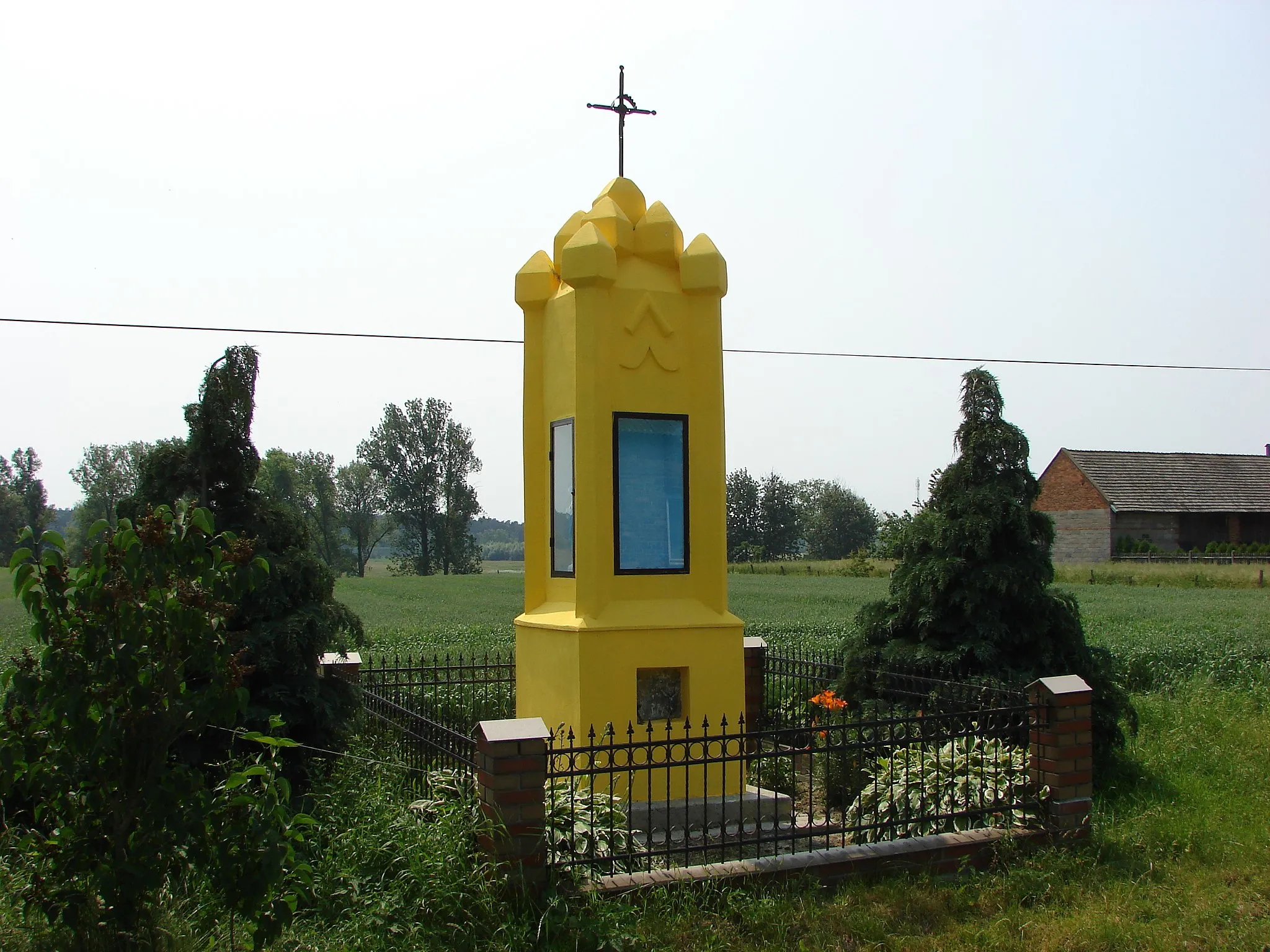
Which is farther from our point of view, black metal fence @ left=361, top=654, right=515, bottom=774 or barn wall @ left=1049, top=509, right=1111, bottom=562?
barn wall @ left=1049, top=509, right=1111, bottom=562

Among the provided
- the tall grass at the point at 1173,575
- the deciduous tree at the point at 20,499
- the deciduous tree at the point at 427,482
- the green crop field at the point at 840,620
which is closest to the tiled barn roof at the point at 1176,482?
the tall grass at the point at 1173,575

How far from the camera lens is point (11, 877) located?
4609 millimetres

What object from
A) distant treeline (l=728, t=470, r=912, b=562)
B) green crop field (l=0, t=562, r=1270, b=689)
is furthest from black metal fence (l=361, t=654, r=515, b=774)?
distant treeline (l=728, t=470, r=912, b=562)

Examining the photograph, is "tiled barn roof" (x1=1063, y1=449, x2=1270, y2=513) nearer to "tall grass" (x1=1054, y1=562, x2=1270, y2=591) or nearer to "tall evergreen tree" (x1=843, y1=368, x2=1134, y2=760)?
"tall grass" (x1=1054, y1=562, x2=1270, y2=591)

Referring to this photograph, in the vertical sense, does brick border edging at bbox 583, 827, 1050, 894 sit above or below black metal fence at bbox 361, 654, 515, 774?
below

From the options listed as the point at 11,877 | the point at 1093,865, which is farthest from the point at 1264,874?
the point at 11,877

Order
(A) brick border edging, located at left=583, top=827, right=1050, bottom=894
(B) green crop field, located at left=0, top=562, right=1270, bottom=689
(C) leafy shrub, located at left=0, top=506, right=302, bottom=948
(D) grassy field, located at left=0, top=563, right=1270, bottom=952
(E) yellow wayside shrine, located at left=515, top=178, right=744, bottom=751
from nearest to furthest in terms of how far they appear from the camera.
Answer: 1. (C) leafy shrub, located at left=0, top=506, right=302, bottom=948
2. (D) grassy field, located at left=0, top=563, right=1270, bottom=952
3. (A) brick border edging, located at left=583, top=827, right=1050, bottom=894
4. (E) yellow wayside shrine, located at left=515, top=178, right=744, bottom=751
5. (B) green crop field, located at left=0, top=562, right=1270, bottom=689

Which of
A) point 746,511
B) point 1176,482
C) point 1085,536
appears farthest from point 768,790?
point 746,511

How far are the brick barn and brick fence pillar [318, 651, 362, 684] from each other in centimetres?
4092

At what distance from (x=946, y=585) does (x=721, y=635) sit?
107 inches

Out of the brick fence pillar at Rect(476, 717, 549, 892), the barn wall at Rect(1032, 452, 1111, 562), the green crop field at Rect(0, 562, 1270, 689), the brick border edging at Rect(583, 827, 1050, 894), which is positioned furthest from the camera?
the barn wall at Rect(1032, 452, 1111, 562)

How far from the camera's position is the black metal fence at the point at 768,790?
5.51m

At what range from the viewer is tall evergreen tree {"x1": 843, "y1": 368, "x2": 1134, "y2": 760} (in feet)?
28.0

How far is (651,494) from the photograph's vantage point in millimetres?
7309
